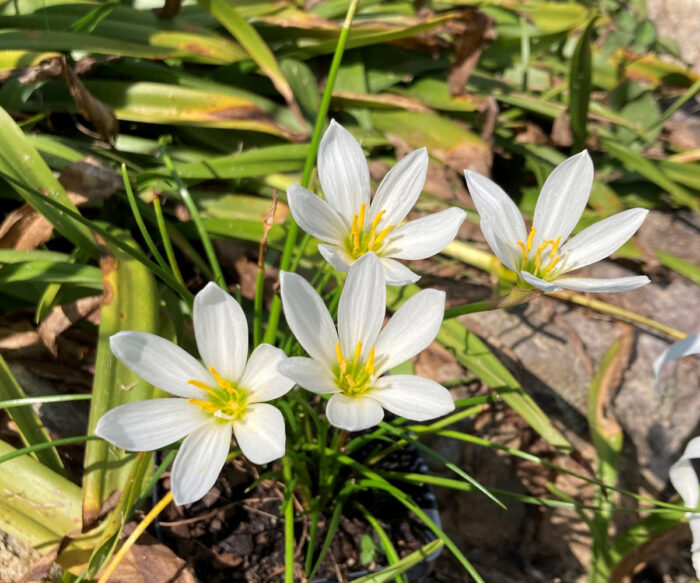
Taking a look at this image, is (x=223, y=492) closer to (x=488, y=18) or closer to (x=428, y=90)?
(x=428, y=90)

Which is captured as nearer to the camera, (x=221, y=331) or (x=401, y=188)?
(x=221, y=331)

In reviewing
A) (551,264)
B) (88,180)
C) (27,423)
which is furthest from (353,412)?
(88,180)

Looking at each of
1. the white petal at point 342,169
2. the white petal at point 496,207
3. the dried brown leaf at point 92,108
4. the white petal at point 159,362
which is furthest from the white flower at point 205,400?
the dried brown leaf at point 92,108

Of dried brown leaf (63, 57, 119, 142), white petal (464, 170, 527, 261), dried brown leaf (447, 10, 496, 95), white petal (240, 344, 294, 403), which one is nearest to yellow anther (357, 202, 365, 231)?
white petal (464, 170, 527, 261)

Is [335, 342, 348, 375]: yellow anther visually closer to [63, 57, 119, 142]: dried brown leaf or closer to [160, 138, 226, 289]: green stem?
[160, 138, 226, 289]: green stem

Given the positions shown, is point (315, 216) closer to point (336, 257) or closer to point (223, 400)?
point (336, 257)

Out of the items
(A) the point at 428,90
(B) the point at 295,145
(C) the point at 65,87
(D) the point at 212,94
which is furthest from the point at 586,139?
(C) the point at 65,87

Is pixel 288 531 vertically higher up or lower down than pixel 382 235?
lower down
